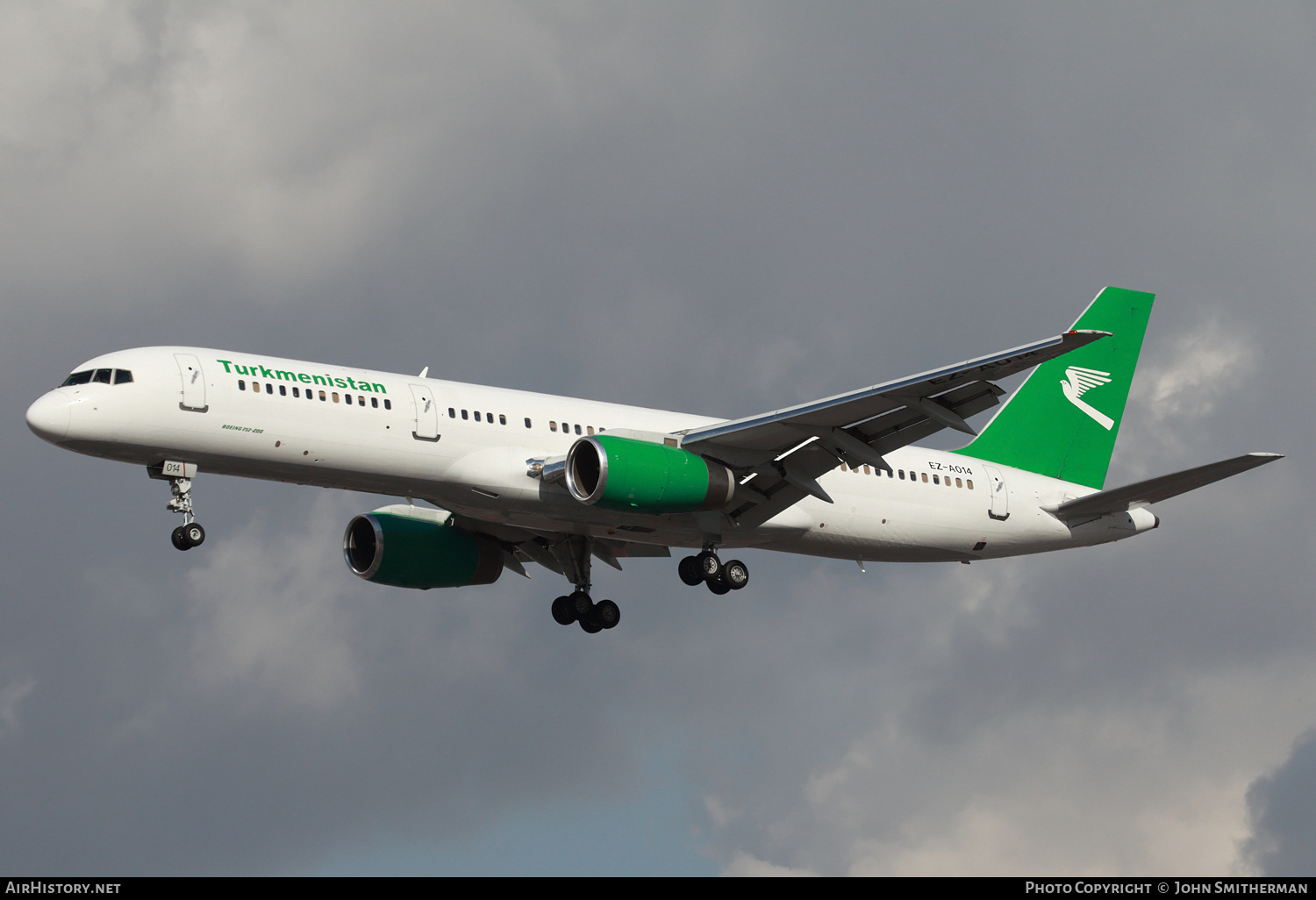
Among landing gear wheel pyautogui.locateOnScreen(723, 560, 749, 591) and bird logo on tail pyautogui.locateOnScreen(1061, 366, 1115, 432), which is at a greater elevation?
bird logo on tail pyautogui.locateOnScreen(1061, 366, 1115, 432)

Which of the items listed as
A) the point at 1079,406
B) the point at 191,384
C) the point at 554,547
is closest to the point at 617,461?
the point at 554,547

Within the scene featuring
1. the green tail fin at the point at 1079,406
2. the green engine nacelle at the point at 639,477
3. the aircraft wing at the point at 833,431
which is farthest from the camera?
the green tail fin at the point at 1079,406

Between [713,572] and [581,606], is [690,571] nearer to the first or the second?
[713,572]

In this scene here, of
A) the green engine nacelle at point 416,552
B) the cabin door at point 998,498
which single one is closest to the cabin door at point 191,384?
the green engine nacelle at point 416,552

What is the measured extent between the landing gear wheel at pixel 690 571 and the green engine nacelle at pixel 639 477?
2.67 metres

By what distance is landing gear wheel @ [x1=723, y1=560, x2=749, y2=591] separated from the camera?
45.0m

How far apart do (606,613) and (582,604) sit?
779 mm

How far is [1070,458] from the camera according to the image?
5141 centimetres

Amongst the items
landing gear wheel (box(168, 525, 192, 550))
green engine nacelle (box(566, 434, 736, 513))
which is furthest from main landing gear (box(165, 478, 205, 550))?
green engine nacelle (box(566, 434, 736, 513))

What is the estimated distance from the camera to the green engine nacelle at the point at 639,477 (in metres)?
40.8

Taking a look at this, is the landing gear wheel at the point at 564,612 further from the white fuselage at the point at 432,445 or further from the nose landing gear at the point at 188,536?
the nose landing gear at the point at 188,536

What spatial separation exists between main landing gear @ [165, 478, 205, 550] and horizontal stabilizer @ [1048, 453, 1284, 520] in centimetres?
2447

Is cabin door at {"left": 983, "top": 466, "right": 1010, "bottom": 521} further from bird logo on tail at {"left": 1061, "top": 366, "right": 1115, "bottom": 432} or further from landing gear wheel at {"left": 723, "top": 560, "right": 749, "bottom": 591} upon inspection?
landing gear wheel at {"left": 723, "top": 560, "right": 749, "bottom": 591}
